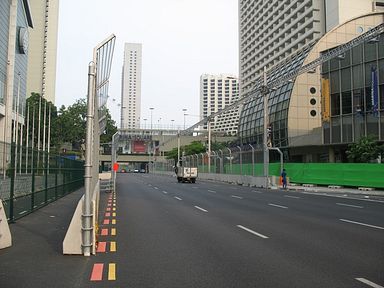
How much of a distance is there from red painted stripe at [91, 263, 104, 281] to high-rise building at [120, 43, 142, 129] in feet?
384

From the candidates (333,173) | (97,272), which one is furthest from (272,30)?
(97,272)

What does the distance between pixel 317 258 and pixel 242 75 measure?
5007 inches

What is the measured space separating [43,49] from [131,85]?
28346 mm

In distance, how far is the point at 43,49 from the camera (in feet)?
407

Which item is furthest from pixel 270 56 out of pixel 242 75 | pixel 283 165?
pixel 283 165

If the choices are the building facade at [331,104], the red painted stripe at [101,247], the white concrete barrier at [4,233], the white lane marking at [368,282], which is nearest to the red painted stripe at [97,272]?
the red painted stripe at [101,247]

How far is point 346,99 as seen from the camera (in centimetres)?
4919

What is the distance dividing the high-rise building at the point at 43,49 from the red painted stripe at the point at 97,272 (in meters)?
111

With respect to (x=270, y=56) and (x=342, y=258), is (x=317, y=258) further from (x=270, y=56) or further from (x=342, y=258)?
(x=270, y=56)

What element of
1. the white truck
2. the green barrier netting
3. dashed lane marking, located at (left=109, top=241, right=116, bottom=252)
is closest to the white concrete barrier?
dashed lane marking, located at (left=109, top=241, right=116, bottom=252)

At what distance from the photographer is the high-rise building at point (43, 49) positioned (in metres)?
118

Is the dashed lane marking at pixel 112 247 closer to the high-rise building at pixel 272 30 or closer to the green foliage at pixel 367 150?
the green foliage at pixel 367 150

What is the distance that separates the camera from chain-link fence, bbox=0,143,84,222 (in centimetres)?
1120

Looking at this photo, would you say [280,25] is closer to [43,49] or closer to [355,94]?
[355,94]
